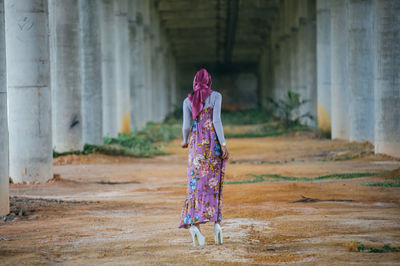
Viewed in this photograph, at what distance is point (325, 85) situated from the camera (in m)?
30.5

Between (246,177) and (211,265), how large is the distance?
30.7 ft

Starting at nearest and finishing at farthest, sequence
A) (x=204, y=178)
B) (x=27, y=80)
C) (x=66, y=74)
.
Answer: (x=204, y=178) → (x=27, y=80) → (x=66, y=74)

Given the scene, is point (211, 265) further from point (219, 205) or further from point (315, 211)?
point (315, 211)

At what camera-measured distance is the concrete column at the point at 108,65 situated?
1146 inches

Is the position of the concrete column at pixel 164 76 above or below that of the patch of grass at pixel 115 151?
above

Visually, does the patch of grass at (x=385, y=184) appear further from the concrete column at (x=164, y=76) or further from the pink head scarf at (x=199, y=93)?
the concrete column at (x=164, y=76)

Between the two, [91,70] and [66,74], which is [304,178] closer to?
[66,74]

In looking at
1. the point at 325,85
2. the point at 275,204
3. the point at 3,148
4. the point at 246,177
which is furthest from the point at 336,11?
the point at 3,148

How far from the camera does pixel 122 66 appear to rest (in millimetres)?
33188

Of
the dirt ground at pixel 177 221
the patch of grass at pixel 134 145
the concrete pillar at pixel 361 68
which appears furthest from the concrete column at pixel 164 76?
the dirt ground at pixel 177 221

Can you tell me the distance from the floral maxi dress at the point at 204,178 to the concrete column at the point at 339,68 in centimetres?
1990

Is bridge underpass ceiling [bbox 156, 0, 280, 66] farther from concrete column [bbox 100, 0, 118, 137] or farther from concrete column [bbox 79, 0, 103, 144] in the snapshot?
concrete column [bbox 79, 0, 103, 144]

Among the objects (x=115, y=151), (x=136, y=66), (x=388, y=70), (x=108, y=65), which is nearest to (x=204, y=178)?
(x=388, y=70)

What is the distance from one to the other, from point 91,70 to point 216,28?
105 ft
